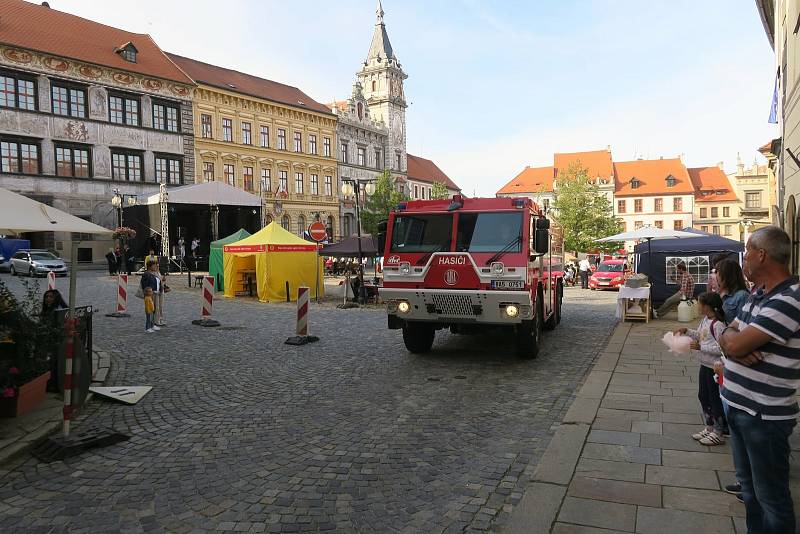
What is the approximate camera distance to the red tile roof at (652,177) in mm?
77938

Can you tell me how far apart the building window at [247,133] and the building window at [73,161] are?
14572 millimetres

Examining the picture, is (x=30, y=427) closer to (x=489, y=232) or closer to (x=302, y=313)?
(x=302, y=313)

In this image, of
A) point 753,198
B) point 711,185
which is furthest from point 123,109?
point 711,185

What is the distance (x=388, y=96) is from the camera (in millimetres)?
71625

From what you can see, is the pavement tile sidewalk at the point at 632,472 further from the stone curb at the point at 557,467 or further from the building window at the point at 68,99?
the building window at the point at 68,99

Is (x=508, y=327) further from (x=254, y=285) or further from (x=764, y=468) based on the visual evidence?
(x=254, y=285)

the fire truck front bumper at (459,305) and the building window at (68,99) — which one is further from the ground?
the building window at (68,99)

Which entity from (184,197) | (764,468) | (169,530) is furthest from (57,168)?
(764,468)

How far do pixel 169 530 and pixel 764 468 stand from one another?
355 cm

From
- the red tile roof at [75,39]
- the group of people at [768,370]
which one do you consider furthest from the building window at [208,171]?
the group of people at [768,370]

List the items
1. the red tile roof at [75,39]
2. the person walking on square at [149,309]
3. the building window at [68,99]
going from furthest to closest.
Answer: the building window at [68,99] < the red tile roof at [75,39] < the person walking on square at [149,309]

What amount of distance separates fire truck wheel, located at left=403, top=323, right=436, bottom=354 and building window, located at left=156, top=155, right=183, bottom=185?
124 ft

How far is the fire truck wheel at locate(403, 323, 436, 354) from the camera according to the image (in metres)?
9.63

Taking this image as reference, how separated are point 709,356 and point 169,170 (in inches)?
1761
